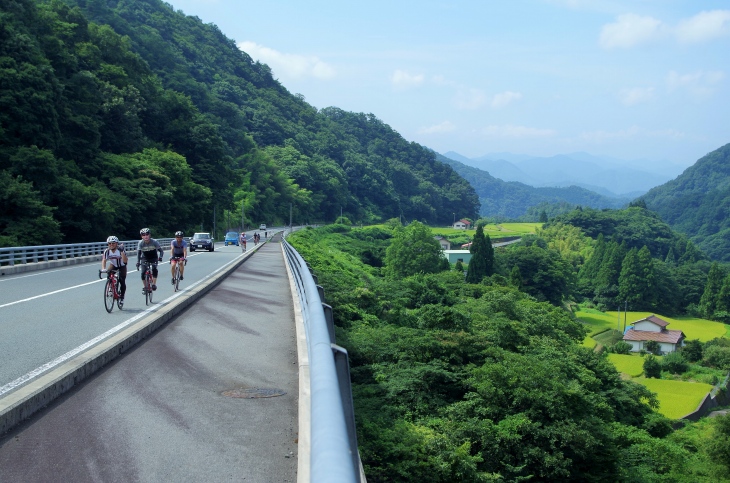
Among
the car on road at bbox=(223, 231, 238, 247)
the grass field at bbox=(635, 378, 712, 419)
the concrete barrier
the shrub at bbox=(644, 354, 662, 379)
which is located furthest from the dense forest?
the car on road at bbox=(223, 231, 238, 247)

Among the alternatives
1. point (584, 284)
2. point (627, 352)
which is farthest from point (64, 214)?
point (584, 284)

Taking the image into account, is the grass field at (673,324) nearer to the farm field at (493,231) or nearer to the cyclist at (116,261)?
the farm field at (493,231)

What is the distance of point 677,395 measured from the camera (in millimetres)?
51688

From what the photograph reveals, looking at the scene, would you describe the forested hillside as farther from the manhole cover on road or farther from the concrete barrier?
the manhole cover on road

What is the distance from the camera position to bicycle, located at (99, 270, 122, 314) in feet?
44.2

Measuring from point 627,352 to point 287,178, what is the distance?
72.0 meters

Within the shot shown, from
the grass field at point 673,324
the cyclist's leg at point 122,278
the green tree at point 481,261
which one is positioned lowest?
the grass field at point 673,324

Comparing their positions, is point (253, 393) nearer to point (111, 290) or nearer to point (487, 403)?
point (487, 403)

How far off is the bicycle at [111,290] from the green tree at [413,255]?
70052mm

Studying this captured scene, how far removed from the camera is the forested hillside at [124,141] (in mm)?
39750

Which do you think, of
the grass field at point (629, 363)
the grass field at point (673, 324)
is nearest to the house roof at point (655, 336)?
the grass field at point (673, 324)

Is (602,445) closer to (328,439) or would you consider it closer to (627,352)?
(328,439)

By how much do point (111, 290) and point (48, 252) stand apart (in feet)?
62.8

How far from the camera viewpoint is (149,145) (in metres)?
67.6
